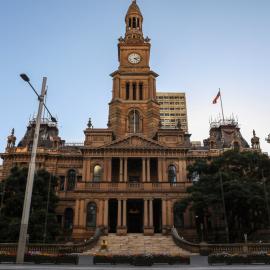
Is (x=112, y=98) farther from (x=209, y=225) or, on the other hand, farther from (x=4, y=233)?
(x=4, y=233)

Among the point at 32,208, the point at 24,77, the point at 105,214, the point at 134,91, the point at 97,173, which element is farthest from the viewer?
the point at 134,91

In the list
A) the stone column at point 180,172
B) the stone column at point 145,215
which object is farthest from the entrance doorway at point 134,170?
the stone column at point 145,215

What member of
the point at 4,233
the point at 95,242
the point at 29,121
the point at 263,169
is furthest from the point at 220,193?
the point at 29,121

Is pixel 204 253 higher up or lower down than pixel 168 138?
lower down

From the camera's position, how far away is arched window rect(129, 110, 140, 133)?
176 ft

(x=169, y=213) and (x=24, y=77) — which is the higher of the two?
(x=24, y=77)

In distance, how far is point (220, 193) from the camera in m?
34.8

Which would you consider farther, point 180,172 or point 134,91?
point 134,91

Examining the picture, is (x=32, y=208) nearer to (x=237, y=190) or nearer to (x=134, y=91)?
(x=237, y=190)

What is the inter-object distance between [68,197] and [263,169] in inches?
1119

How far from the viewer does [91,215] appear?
42844 mm

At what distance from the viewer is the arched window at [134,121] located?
176 feet

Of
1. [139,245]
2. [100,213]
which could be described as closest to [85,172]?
[100,213]

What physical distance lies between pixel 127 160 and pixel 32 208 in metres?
15.9
